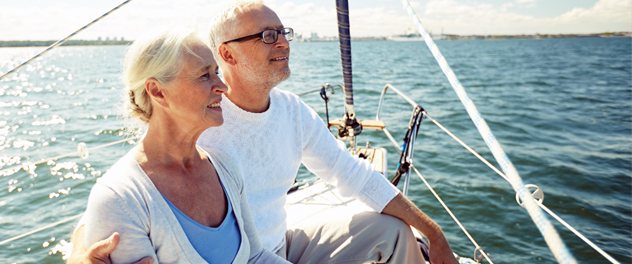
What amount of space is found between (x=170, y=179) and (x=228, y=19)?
0.64 m

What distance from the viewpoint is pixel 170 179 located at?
105 cm

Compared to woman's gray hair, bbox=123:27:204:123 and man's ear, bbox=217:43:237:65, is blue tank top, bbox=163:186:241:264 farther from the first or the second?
man's ear, bbox=217:43:237:65

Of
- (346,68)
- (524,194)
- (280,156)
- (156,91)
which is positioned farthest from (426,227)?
(346,68)

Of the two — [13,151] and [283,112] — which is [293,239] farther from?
[13,151]

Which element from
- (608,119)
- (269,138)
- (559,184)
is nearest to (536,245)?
(559,184)

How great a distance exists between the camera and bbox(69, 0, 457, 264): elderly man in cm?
142

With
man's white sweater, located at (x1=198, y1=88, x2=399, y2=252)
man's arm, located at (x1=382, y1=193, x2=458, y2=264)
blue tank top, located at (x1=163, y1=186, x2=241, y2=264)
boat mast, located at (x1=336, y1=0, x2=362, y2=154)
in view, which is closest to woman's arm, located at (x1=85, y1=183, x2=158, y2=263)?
blue tank top, located at (x1=163, y1=186, x2=241, y2=264)

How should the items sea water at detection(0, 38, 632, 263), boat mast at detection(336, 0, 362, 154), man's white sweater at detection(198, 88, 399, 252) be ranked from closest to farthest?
man's white sweater at detection(198, 88, 399, 252) < boat mast at detection(336, 0, 362, 154) < sea water at detection(0, 38, 632, 263)

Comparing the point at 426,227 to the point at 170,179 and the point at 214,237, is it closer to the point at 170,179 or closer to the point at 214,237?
the point at 214,237

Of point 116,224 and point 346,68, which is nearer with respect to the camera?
point 116,224

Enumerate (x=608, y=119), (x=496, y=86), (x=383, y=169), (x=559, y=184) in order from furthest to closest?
(x=496, y=86), (x=608, y=119), (x=559, y=184), (x=383, y=169)

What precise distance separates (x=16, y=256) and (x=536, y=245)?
503 cm

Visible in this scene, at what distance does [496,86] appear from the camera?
15281 mm

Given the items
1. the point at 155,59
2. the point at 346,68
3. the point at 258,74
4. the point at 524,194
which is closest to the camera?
the point at 524,194
